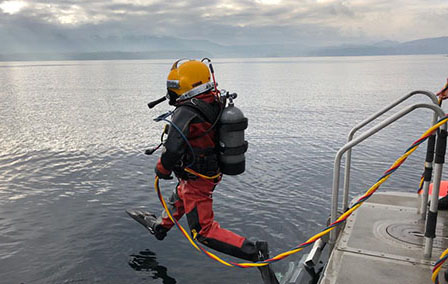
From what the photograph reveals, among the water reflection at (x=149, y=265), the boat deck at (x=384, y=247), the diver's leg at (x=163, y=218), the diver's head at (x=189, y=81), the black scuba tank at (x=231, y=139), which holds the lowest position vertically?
the water reflection at (x=149, y=265)

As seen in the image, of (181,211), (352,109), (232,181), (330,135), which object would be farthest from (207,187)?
(352,109)

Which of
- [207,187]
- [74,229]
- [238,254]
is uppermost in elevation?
[207,187]

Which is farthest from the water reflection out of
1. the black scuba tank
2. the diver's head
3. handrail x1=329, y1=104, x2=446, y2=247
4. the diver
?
the diver's head

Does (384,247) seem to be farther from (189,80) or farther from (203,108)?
(189,80)

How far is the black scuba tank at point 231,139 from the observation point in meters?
4.43

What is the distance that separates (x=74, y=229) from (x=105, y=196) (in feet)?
5.49

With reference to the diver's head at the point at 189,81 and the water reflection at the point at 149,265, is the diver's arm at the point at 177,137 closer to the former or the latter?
the diver's head at the point at 189,81

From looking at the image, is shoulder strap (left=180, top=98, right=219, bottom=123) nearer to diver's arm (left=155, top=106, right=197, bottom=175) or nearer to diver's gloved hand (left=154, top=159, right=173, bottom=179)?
diver's arm (left=155, top=106, right=197, bottom=175)

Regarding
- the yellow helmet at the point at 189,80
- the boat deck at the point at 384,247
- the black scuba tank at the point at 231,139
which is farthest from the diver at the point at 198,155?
the boat deck at the point at 384,247

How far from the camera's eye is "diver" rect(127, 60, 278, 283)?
14.2 feet

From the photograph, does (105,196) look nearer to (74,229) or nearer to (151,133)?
(74,229)

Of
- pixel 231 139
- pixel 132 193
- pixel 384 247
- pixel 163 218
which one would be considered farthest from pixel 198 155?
pixel 132 193

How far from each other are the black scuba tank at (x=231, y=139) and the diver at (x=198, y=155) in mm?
107

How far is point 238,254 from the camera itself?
4.43 metres
